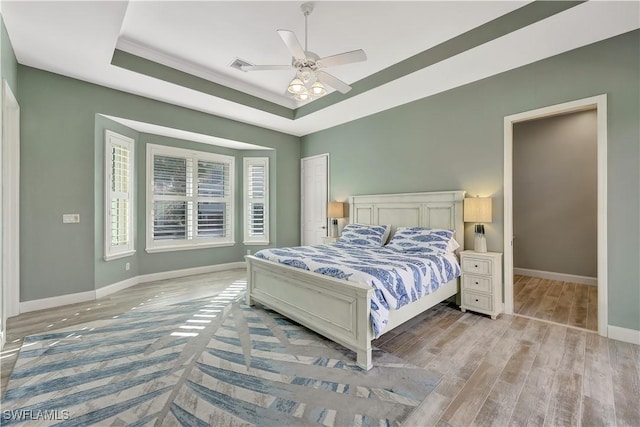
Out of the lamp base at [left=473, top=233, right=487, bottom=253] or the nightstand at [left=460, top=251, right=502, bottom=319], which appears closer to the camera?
the nightstand at [left=460, top=251, right=502, bottom=319]

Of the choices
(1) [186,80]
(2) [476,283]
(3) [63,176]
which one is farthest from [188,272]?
(2) [476,283]

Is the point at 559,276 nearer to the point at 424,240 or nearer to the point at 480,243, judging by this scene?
the point at 480,243

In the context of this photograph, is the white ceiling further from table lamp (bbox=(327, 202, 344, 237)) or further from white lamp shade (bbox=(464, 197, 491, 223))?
table lamp (bbox=(327, 202, 344, 237))

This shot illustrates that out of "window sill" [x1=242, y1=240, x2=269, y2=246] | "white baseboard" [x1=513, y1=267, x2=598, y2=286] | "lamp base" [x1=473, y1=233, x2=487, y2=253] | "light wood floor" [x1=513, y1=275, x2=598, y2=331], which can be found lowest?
"light wood floor" [x1=513, y1=275, x2=598, y2=331]

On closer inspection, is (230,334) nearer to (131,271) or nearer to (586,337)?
(131,271)

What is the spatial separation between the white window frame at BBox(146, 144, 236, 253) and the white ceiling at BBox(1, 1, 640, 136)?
1193 millimetres

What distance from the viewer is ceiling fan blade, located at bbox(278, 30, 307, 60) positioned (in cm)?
217

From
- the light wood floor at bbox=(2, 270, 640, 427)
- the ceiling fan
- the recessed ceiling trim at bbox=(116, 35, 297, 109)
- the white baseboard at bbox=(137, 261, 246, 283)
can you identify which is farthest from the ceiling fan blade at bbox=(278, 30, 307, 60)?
the white baseboard at bbox=(137, 261, 246, 283)

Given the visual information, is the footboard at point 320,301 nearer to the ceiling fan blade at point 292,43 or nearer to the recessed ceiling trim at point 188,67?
the ceiling fan blade at point 292,43

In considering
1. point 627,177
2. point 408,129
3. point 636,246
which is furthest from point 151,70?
point 636,246

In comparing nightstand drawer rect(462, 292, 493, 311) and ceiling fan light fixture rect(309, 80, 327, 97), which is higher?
ceiling fan light fixture rect(309, 80, 327, 97)

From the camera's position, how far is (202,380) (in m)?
2.05

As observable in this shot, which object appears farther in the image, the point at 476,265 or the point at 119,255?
the point at 119,255

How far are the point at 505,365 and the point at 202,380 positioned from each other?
241 cm
